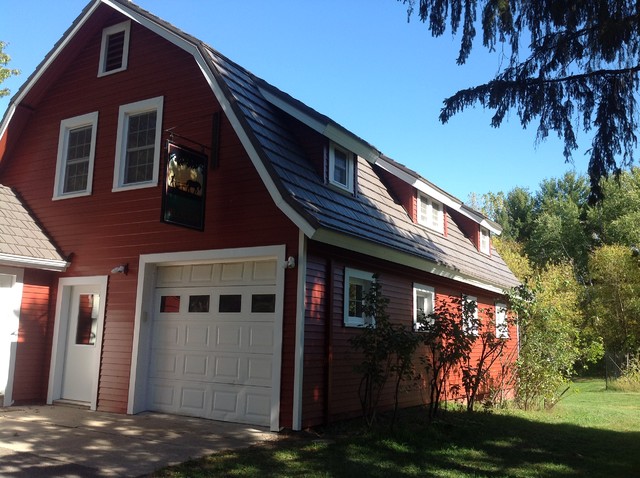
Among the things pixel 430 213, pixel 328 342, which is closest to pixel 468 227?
pixel 430 213

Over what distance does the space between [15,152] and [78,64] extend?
2.59 meters

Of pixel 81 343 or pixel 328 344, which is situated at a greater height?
pixel 328 344

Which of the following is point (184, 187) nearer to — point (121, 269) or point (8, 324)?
point (121, 269)

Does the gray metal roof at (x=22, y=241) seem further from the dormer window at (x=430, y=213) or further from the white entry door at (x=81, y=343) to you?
the dormer window at (x=430, y=213)

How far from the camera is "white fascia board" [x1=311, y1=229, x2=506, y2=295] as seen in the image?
29.3 feet

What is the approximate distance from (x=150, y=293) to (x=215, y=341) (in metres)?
1.73

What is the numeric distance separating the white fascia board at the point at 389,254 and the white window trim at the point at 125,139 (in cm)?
372

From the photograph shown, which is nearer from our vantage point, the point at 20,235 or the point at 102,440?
the point at 102,440

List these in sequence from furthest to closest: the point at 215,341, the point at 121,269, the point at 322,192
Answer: the point at 121,269, the point at 322,192, the point at 215,341

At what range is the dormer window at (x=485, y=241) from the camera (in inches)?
720

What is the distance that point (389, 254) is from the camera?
10.8 m

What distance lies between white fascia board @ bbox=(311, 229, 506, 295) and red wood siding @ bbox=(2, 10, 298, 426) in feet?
1.81

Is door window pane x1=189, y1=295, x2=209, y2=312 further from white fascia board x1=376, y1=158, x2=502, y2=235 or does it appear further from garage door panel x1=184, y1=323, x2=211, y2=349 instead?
white fascia board x1=376, y1=158, x2=502, y2=235

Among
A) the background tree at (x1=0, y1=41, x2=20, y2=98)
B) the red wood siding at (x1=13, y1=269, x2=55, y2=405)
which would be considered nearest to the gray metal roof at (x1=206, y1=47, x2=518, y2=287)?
the red wood siding at (x1=13, y1=269, x2=55, y2=405)
